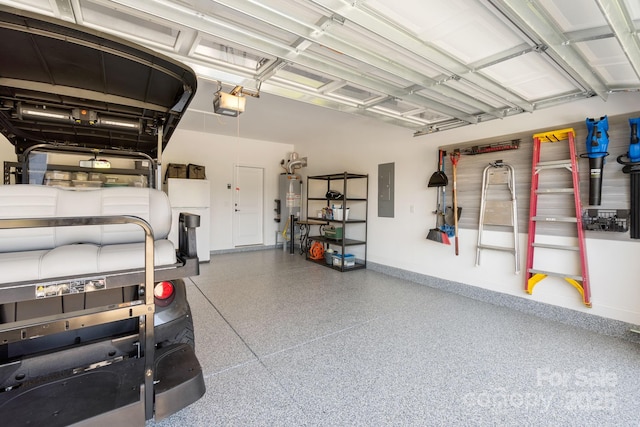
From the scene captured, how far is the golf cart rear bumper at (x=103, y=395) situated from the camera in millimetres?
1090

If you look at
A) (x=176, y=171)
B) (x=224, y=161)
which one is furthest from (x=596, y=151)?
(x=224, y=161)

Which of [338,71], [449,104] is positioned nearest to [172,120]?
[338,71]

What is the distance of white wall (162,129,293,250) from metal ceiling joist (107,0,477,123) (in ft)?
15.9

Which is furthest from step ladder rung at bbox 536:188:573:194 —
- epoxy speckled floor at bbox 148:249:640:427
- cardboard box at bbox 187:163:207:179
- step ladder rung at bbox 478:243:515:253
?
cardboard box at bbox 187:163:207:179

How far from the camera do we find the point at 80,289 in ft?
3.87

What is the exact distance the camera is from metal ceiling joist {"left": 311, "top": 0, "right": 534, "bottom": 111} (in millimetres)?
1650

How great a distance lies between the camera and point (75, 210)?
1.54 m

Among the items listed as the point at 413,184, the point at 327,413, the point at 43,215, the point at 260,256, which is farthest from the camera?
the point at 260,256

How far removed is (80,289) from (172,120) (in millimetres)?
1485

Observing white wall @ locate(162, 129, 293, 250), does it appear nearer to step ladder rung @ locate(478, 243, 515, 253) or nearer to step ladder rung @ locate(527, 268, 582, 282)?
step ladder rung @ locate(478, 243, 515, 253)

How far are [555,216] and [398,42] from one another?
269 centimetres

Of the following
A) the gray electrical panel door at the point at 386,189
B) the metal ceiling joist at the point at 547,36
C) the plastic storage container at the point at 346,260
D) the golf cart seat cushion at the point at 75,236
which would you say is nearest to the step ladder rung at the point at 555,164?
the metal ceiling joist at the point at 547,36

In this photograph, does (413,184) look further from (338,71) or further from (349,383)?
(349,383)

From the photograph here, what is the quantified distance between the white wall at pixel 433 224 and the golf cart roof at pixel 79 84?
140 inches
